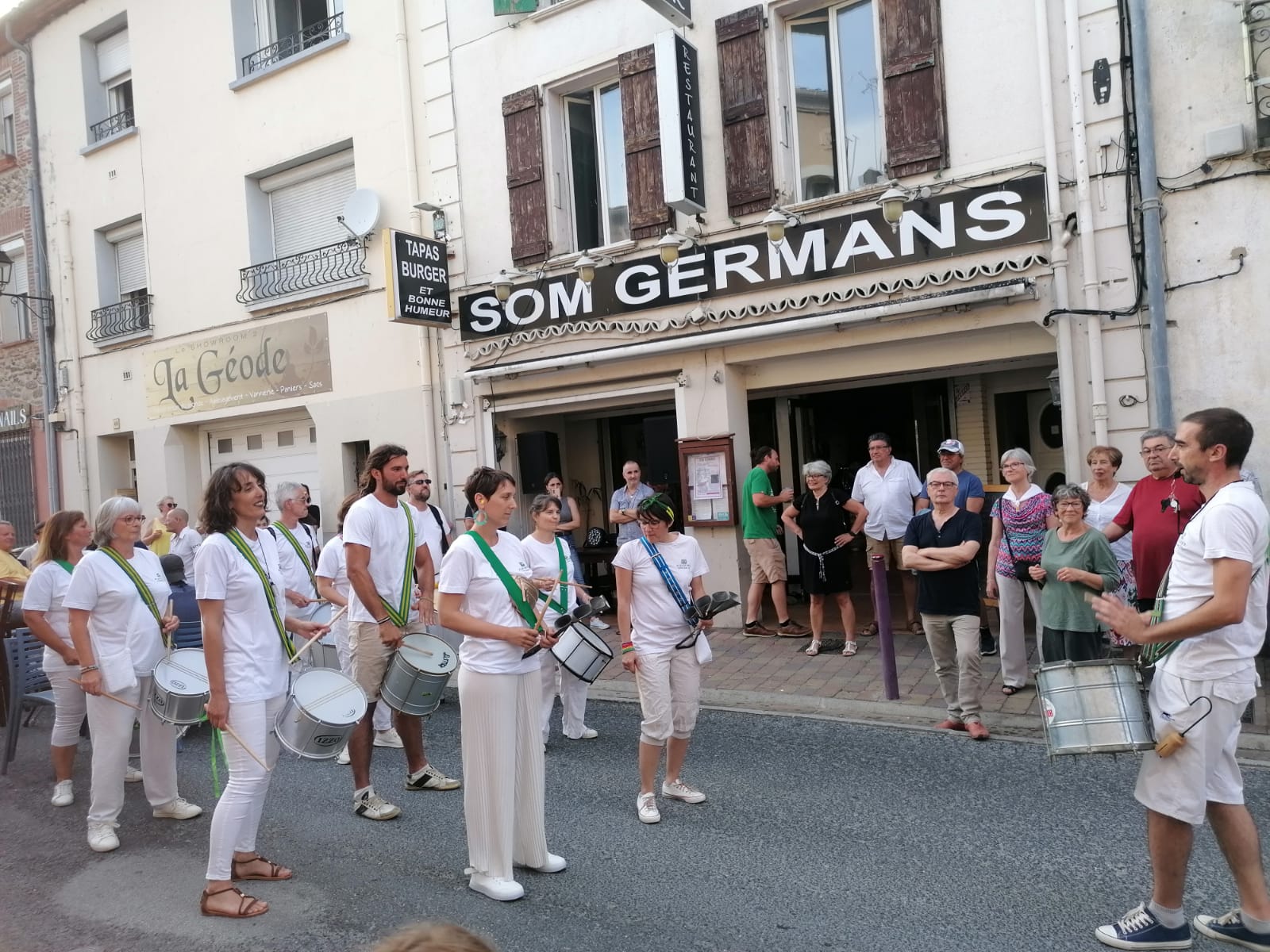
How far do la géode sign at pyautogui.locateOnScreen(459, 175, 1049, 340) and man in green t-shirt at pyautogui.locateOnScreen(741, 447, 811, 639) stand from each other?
1.74 m

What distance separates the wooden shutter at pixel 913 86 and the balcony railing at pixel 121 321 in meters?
11.0

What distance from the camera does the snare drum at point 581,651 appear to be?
509 cm

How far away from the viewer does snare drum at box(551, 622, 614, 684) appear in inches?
201

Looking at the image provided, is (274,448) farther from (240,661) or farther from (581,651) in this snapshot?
(240,661)

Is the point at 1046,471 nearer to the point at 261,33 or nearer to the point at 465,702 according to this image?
the point at 465,702

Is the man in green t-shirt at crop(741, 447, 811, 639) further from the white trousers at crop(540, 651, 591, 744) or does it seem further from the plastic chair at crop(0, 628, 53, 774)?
the plastic chair at crop(0, 628, 53, 774)

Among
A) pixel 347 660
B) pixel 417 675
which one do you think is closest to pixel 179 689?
pixel 417 675

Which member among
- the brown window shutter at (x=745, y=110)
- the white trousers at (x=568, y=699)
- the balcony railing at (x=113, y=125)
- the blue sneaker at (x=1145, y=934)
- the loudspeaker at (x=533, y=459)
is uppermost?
the balcony railing at (x=113, y=125)

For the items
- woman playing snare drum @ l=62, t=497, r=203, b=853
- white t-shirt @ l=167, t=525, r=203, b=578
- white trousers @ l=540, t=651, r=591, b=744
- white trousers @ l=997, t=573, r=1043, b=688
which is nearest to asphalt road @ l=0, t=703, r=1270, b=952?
woman playing snare drum @ l=62, t=497, r=203, b=853

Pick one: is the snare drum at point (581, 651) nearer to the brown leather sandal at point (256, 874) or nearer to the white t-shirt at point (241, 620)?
the white t-shirt at point (241, 620)

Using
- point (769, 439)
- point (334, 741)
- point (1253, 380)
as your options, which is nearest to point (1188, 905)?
point (334, 741)

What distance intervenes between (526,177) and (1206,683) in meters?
9.04

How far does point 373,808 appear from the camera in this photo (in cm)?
517

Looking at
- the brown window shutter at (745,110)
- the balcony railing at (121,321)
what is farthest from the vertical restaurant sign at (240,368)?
the brown window shutter at (745,110)
